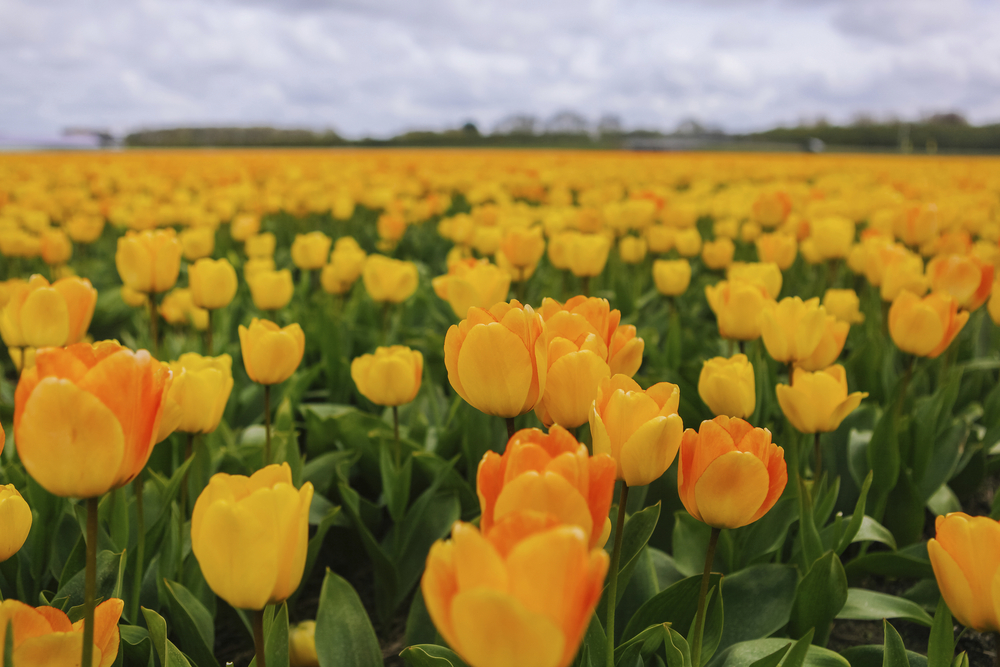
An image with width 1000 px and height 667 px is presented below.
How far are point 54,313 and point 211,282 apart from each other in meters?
0.66

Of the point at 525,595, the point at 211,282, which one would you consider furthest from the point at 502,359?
the point at 211,282

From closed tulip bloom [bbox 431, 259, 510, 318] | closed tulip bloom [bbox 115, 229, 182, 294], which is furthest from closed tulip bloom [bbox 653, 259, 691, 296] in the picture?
closed tulip bloom [bbox 115, 229, 182, 294]

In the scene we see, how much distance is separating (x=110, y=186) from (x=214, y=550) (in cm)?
846

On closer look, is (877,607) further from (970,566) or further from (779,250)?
(779,250)

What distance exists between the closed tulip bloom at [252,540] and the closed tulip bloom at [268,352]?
784 millimetres

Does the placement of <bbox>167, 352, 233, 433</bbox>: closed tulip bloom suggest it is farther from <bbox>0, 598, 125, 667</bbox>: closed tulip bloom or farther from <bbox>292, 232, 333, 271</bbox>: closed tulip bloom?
<bbox>292, 232, 333, 271</bbox>: closed tulip bloom

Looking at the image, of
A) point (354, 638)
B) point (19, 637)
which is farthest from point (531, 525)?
point (354, 638)

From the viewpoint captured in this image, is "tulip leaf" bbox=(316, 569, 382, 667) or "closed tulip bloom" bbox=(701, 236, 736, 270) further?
"closed tulip bloom" bbox=(701, 236, 736, 270)

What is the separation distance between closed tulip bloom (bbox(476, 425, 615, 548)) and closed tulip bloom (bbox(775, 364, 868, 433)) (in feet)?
2.69

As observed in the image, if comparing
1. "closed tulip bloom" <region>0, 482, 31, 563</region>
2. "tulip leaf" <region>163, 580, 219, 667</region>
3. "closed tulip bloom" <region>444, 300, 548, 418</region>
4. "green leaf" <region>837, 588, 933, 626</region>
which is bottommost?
"green leaf" <region>837, 588, 933, 626</region>

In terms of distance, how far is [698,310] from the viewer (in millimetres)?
3730

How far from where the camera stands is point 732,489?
0.86 metres

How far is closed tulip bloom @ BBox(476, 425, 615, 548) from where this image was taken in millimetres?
610

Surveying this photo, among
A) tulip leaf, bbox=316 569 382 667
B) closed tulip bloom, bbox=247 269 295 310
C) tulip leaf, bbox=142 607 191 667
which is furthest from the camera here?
closed tulip bloom, bbox=247 269 295 310
